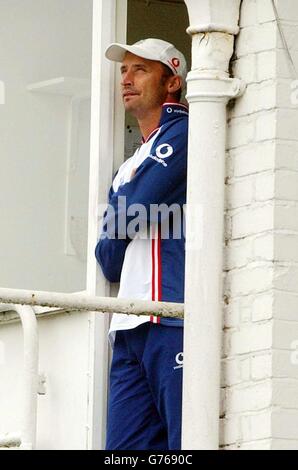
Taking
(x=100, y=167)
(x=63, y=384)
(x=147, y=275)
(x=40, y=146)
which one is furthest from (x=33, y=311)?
(x=40, y=146)

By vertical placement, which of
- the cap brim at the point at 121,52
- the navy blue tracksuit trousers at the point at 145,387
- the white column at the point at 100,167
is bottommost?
the navy blue tracksuit trousers at the point at 145,387

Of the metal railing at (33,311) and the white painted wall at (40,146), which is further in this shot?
the white painted wall at (40,146)

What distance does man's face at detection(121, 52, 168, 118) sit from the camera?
850 centimetres

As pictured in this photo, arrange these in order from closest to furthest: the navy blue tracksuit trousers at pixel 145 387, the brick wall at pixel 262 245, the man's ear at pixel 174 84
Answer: the brick wall at pixel 262 245 < the navy blue tracksuit trousers at pixel 145 387 < the man's ear at pixel 174 84

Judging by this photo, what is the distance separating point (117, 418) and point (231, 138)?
1.11m

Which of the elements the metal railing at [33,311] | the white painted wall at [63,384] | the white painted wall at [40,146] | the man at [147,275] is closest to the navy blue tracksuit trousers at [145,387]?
the man at [147,275]

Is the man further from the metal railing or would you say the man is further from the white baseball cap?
the metal railing

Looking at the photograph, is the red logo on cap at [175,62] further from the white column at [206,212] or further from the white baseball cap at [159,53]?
the white column at [206,212]

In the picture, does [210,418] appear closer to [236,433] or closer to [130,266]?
[236,433]

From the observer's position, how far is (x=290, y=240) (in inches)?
307

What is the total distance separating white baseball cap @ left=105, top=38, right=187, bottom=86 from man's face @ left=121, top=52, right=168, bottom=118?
0.03 meters

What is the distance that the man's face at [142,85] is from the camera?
850 cm

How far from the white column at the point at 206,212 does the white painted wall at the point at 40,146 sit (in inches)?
27.2

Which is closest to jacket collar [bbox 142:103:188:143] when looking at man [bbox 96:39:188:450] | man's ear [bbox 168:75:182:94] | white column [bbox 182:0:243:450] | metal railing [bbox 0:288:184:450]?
man [bbox 96:39:188:450]
